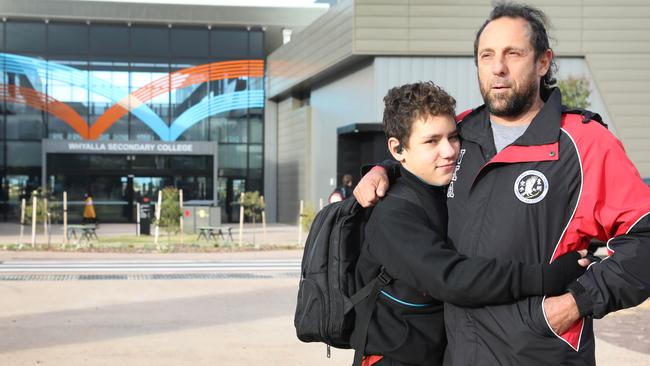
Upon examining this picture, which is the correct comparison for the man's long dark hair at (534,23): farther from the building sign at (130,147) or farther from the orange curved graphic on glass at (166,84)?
the orange curved graphic on glass at (166,84)

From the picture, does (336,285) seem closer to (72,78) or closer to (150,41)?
(72,78)

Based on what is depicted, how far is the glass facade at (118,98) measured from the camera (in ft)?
128

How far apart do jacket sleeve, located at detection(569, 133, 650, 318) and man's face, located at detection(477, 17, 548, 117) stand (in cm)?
30

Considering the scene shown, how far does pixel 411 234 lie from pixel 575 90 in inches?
1039

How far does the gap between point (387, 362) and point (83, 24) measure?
3966 cm

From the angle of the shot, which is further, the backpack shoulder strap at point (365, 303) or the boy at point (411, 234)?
the backpack shoulder strap at point (365, 303)

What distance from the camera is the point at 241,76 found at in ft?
136

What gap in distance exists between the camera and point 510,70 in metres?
2.81

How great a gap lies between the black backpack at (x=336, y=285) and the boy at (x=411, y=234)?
31 mm

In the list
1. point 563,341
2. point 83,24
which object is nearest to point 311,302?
point 563,341

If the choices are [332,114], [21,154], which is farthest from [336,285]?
[21,154]

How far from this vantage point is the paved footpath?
7.09m

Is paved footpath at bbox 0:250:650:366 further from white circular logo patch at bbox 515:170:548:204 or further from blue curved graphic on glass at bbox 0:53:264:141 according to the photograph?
blue curved graphic on glass at bbox 0:53:264:141

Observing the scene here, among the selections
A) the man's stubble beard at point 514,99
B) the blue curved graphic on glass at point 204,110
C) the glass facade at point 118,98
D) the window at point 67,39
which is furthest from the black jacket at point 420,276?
the window at point 67,39
